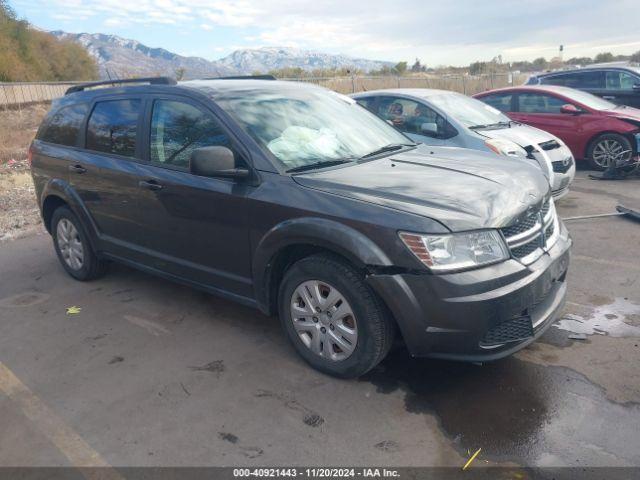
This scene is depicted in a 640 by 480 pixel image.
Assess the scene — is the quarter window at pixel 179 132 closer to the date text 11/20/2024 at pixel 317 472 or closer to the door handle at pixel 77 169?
the door handle at pixel 77 169

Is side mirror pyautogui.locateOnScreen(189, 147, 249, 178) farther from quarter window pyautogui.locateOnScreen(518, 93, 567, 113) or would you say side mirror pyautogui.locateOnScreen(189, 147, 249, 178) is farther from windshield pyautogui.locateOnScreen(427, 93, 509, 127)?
quarter window pyautogui.locateOnScreen(518, 93, 567, 113)

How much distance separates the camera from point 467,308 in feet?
9.32

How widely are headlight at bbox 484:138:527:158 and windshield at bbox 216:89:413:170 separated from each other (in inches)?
108

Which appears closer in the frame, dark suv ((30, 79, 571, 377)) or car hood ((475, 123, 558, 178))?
dark suv ((30, 79, 571, 377))

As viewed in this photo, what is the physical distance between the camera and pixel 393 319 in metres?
3.11

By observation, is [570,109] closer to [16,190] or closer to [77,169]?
[77,169]

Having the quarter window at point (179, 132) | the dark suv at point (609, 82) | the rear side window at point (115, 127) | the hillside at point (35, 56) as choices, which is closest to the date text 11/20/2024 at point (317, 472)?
the quarter window at point (179, 132)

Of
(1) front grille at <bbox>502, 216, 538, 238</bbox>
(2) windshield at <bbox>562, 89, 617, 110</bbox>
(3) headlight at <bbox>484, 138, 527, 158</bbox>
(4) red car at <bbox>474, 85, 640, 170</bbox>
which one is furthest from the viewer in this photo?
(2) windshield at <bbox>562, 89, 617, 110</bbox>

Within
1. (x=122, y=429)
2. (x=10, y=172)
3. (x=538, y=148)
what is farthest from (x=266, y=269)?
(x=10, y=172)

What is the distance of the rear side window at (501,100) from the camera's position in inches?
401

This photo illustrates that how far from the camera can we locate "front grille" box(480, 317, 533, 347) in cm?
296

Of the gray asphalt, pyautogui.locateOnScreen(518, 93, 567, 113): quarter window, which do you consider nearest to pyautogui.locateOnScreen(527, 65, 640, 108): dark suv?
pyautogui.locateOnScreen(518, 93, 567, 113): quarter window

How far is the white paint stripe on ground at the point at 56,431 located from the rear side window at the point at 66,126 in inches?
90.2

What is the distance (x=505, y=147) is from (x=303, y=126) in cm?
390
